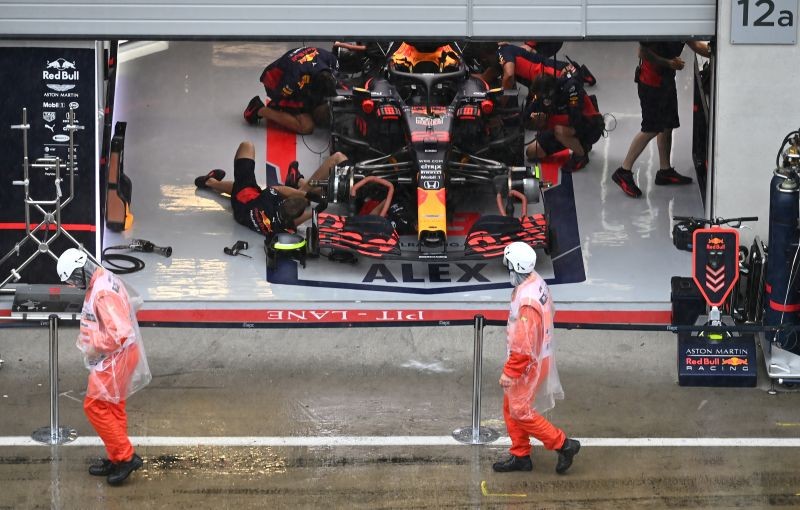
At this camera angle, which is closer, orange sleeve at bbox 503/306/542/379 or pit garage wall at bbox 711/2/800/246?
orange sleeve at bbox 503/306/542/379

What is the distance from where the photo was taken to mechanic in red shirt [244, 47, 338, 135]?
16203 mm

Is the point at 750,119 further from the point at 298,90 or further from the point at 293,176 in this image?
the point at 298,90

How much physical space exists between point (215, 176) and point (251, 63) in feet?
9.74

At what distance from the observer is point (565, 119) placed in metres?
16.1

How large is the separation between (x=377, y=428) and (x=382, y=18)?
3.98 meters

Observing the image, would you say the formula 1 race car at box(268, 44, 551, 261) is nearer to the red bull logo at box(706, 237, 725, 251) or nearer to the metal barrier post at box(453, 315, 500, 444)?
the red bull logo at box(706, 237, 725, 251)

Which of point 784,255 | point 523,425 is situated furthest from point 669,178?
point 523,425

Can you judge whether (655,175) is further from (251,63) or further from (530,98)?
(251,63)

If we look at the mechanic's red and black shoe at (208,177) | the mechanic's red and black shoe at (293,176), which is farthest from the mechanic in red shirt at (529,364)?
the mechanic's red and black shoe at (208,177)

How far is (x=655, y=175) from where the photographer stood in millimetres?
16016

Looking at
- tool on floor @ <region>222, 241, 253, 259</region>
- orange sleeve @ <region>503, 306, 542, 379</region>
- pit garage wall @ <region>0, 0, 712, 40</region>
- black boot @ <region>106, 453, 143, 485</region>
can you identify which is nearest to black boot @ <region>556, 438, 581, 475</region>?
orange sleeve @ <region>503, 306, 542, 379</region>

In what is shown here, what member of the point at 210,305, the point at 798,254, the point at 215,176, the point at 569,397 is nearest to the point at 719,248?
the point at 798,254

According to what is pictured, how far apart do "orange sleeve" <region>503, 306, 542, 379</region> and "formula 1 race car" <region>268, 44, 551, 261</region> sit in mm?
3585

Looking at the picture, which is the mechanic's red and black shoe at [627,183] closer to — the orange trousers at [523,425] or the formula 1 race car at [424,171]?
the formula 1 race car at [424,171]
